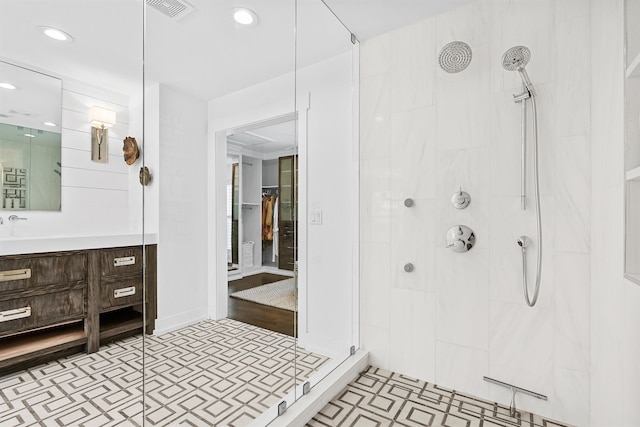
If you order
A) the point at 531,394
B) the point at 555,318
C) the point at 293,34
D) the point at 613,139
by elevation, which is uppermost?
the point at 293,34

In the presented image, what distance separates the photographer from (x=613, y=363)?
128cm

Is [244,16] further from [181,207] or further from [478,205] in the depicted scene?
[478,205]

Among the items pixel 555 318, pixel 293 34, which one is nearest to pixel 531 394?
pixel 555 318

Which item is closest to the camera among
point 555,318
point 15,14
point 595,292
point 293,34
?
point 15,14

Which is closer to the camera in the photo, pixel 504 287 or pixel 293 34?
pixel 504 287

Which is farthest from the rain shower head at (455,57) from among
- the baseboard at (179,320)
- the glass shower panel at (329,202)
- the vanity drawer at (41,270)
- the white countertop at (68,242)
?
the vanity drawer at (41,270)

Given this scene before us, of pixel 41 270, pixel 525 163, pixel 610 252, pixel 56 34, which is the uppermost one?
pixel 56 34

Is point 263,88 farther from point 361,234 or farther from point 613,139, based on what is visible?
point 613,139

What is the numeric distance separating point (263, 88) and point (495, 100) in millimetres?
1377

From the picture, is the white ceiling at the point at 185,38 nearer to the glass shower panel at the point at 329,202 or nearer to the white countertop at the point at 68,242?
the glass shower panel at the point at 329,202

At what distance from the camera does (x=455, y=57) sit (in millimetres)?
1779

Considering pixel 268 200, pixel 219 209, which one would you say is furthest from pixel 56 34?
pixel 268 200

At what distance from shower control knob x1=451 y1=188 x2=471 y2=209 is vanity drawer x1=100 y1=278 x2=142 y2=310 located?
170 centimetres

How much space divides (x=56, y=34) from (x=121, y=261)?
0.96m
